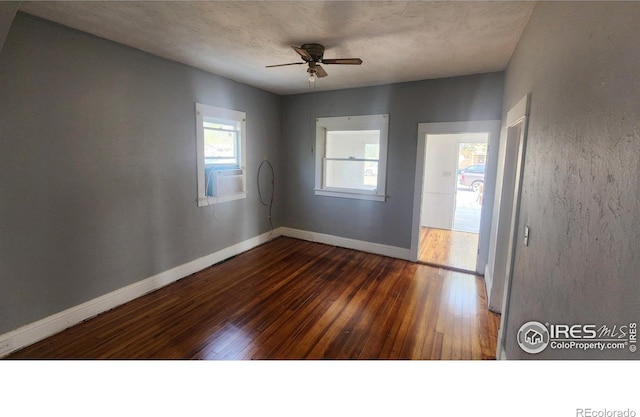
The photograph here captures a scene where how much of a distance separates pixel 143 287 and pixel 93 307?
20.0 inches

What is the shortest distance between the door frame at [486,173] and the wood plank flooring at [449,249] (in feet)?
1.03

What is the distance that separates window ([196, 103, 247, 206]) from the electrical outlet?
6.99ft

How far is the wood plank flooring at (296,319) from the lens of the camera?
238 cm

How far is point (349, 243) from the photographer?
16.5 ft

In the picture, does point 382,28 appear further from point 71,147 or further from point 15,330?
point 15,330

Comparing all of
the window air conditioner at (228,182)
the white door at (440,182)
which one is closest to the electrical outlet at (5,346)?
the window air conditioner at (228,182)

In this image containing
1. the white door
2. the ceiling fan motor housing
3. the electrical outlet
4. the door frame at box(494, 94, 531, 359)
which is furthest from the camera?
the white door

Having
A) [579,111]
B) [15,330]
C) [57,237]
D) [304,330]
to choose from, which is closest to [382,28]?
[579,111]

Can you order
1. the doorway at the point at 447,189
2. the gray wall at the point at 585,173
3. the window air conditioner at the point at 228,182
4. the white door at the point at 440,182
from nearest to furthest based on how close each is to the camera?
the gray wall at the point at 585,173 → the window air conditioner at the point at 228,182 → the doorway at the point at 447,189 → the white door at the point at 440,182

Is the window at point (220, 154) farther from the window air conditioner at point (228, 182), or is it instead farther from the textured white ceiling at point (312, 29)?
the textured white ceiling at point (312, 29)

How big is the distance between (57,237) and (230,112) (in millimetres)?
2549

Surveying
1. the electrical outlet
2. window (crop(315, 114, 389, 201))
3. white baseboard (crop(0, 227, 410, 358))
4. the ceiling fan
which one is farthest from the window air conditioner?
the electrical outlet

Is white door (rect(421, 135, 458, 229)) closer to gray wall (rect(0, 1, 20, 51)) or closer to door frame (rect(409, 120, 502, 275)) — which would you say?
door frame (rect(409, 120, 502, 275))

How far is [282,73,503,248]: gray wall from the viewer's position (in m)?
3.84
